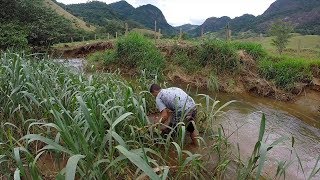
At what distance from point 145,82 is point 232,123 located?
196 cm

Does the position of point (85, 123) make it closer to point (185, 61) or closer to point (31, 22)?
point (185, 61)

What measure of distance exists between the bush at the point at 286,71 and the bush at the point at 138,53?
12.4ft

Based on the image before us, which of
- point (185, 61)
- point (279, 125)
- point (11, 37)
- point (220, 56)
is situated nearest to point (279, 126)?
point (279, 125)

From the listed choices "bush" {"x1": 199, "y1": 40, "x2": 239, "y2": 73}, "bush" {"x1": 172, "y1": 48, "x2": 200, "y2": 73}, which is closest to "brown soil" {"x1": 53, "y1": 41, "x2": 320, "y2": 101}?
"bush" {"x1": 172, "y1": 48, "x2": 200, "y2": 73}

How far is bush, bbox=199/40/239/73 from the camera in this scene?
11.2m

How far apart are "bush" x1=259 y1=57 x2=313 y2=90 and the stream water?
62 cm

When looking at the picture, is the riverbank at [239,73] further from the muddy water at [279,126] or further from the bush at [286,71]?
the muddy water at [279,126]

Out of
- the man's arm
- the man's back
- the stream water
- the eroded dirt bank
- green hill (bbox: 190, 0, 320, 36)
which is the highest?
green hill (bbox: 190, 0, 320, 36)

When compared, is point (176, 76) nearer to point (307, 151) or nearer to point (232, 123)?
point (232, 123)

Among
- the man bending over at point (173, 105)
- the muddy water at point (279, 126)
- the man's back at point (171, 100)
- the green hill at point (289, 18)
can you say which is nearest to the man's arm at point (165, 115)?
the man bending over at point (173, 105)

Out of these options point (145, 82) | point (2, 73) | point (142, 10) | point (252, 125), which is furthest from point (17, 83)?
point (142, 10)

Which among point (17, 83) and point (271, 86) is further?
point (271, 86)

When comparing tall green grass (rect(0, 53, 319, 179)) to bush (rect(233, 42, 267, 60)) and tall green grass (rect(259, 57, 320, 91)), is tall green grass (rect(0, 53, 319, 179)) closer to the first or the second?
tall green grass (rect(259, 57, 320, 91))

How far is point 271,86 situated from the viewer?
1033cm
